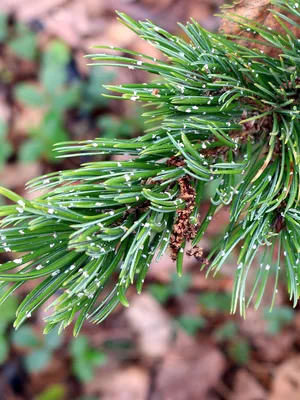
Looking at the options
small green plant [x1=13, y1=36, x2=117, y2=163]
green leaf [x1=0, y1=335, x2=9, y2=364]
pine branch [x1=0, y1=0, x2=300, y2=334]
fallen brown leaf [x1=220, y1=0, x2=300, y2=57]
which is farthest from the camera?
small green plant [x1=13, y1=36, x2=117, y2=163]

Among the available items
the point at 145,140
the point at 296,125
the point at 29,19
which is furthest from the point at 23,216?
the point at 29,19

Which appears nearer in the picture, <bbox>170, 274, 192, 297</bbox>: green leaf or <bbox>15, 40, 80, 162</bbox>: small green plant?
<bbox>170, 274, 192, 297</bbox>: green leaf

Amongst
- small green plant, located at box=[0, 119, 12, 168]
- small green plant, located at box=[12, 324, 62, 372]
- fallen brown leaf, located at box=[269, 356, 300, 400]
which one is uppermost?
small green plant, located at box=[0, 119, 12, 168]

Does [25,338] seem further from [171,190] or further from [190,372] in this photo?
[171,190]

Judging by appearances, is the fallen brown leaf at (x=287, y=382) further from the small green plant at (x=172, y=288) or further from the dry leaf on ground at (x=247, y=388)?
the small green plant at (x=172, y=288)

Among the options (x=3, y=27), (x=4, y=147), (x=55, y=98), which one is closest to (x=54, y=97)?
(x=55, y=98)

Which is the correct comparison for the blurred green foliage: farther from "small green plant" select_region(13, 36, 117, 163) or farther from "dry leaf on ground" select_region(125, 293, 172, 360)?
"dry leaf on ground" select_region(125, 293, 172, 360)

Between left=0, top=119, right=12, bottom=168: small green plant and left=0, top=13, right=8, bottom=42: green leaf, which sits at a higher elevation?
left=0, top=13, right=8, bottom=42: green leaf

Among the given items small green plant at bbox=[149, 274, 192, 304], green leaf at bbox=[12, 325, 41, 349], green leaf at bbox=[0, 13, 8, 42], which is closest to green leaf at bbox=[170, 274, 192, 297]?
small green plant at bbox=[149, 274, 192, 304]

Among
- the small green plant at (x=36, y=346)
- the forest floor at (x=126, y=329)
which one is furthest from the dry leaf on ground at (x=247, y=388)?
the small green plant at (x=36, y=346)

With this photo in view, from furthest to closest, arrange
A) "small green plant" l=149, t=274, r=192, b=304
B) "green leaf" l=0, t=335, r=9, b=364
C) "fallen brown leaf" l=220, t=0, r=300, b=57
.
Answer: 1. "small green plant" l=149, t=274, r=192, b=304
2. "green leaf" l=0, t=335, r=9, b=364
3. "fallen brown leaf" l=220, t=0, r=300, b=57
